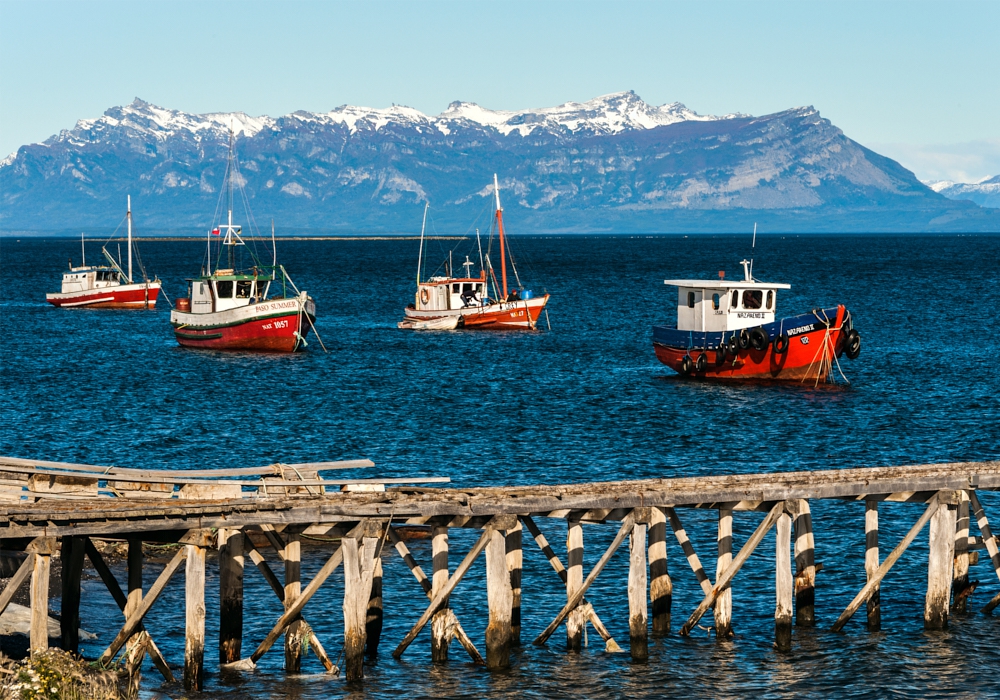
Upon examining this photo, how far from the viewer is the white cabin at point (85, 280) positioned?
112812 mm

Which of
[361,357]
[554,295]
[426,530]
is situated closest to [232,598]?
[426,530]

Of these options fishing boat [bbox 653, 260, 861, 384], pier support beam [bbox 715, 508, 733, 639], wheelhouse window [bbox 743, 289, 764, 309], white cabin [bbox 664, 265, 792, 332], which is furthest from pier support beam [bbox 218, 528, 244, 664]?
wheelhouse window [bbox 743, 289, 764, 309]

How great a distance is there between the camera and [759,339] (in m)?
58.3

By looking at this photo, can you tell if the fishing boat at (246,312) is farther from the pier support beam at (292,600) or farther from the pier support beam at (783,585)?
the pier support beam at (783,585)

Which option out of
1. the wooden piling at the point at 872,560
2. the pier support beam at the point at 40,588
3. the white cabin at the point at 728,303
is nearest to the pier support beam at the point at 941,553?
the wooden piling at the point at 872,560

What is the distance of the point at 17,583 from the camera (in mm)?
20156

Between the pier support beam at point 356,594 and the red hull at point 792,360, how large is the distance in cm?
3950

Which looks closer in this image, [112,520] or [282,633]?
[112,520]

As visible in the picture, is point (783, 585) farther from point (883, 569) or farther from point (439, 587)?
point (439, 587)

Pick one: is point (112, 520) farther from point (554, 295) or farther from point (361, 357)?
point (554, 295)

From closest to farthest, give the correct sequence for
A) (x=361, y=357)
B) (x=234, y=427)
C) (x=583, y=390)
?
1. (x=234, y=427)
2. (x=583, y=390)
3. (x=361, y=357)

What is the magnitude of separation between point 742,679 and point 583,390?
37.7 metres

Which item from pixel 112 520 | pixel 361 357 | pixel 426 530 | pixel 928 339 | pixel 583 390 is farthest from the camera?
pixel 928 339

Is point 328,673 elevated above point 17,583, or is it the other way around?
point 17,583
